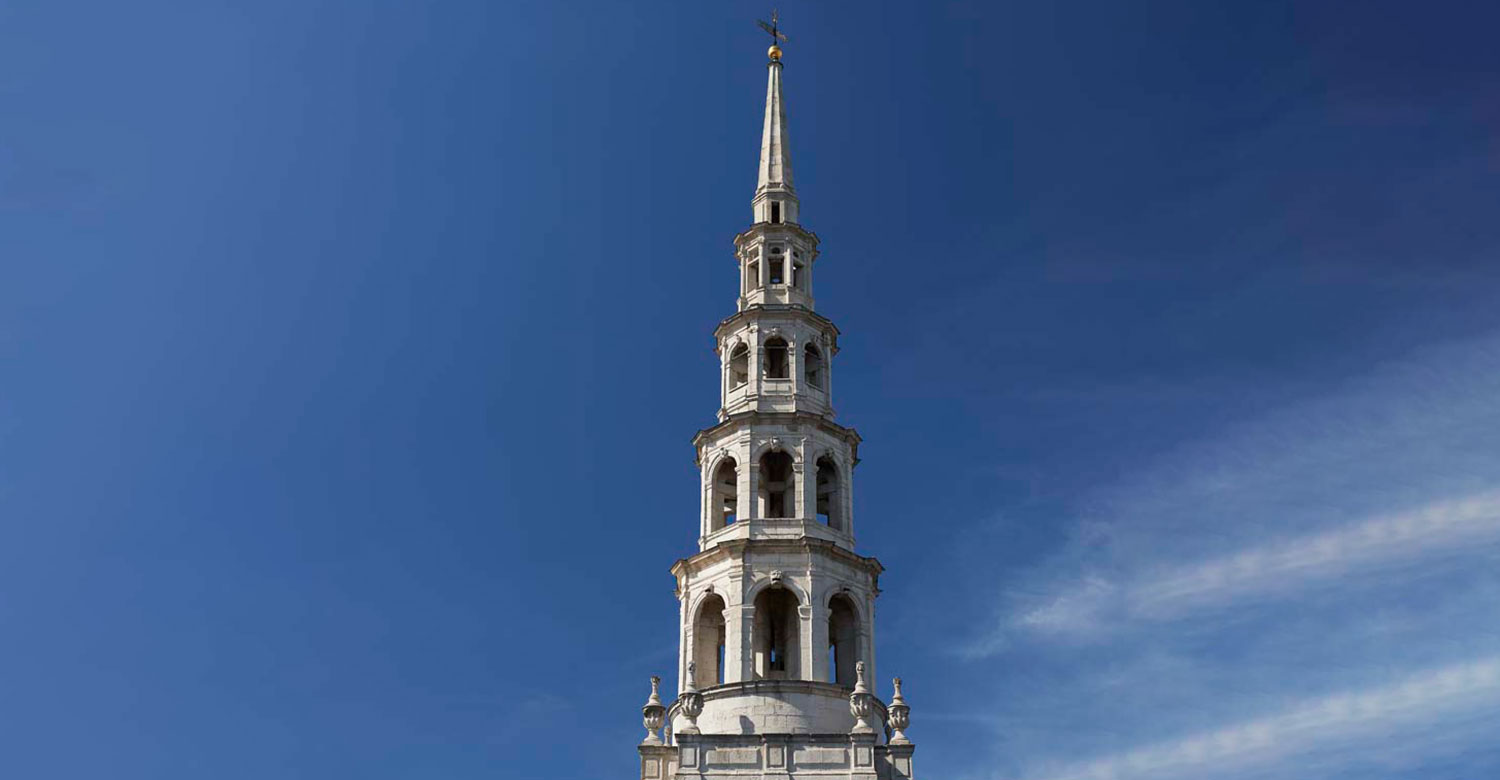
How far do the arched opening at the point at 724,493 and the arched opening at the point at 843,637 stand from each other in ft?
18.2

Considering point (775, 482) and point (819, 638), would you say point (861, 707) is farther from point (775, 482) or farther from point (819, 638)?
point (775, 482)

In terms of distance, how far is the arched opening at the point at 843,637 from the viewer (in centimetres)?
6625

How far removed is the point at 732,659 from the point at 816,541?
229 inches

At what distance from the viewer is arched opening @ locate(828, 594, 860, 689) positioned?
6625 centimetres

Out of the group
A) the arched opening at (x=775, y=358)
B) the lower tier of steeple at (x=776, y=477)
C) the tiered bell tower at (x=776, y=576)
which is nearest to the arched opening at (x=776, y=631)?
the tiered bell tower at (x=776, y=576)

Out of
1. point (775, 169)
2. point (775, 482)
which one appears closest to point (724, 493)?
point (775, 482)

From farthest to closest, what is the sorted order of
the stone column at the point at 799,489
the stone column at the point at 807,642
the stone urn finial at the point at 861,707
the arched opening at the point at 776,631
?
the stone column at the point at 799,489 → the arched opening at the point at 776,631 → the stone column at the point at 807,642 → the stone urn finial at the point at 861,707

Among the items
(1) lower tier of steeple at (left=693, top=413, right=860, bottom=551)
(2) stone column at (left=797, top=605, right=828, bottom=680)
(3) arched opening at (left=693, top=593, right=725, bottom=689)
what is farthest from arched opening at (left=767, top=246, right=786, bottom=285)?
(2) stone column at (left=797, top=605, right=828, bottom=680)

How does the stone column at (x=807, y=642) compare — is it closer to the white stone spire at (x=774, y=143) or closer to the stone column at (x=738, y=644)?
the stone column at (x=738, y=644)

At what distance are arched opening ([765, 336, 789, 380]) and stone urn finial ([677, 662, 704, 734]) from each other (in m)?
15.0

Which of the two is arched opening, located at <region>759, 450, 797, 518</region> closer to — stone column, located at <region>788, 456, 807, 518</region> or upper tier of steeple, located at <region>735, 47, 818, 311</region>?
stone column, located at <region>788, 456, 807, 518</region>

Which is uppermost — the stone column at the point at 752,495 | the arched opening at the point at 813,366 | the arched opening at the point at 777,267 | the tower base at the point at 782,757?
the arched opening at the point at 777,267

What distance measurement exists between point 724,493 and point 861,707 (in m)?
12.4

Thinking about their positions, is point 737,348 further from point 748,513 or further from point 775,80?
point 775,80
